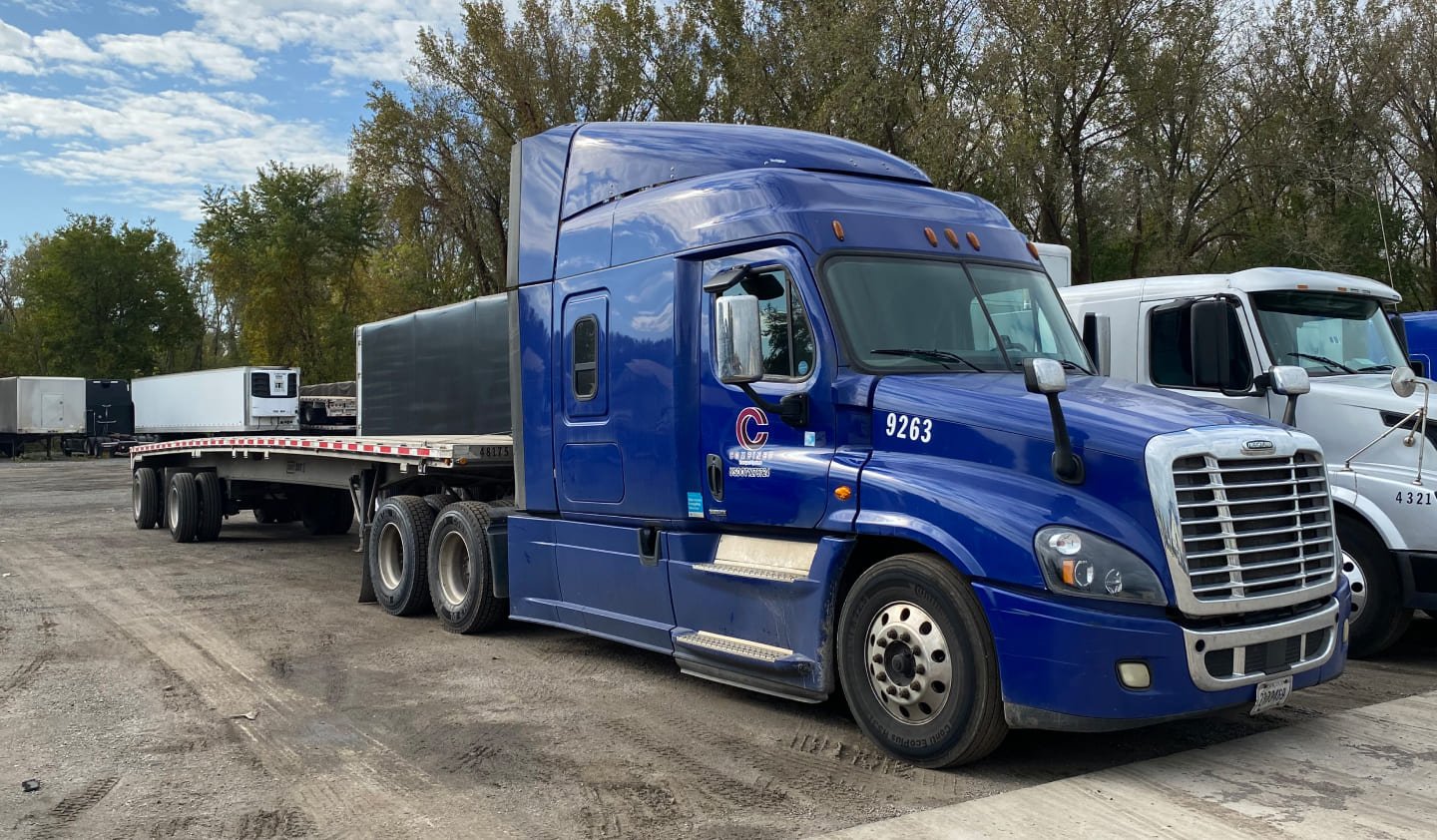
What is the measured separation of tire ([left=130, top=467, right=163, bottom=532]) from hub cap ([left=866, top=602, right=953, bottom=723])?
15263 mm

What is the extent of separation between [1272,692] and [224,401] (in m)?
32.2

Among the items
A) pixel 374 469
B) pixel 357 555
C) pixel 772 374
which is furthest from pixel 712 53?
pixel 772 374

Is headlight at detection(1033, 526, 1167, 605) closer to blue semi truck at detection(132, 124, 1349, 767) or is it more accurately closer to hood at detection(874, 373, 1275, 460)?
blue semi truck at detection(132, 124, 1349, 767)

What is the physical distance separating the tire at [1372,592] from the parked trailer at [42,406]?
51421 millimetres

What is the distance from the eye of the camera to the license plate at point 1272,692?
503cm

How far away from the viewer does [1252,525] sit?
5.07 meters

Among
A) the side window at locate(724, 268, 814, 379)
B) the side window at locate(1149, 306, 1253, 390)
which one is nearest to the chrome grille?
the side window at locate(724, 268, 814, 379)

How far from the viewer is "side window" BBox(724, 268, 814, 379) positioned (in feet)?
19.8

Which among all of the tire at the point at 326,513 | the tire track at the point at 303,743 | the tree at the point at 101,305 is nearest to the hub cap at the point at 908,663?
the tire track at the point at 303,743

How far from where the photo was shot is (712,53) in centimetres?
3152

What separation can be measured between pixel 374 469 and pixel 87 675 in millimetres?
3612

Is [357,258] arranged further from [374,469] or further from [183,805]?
[183,805]

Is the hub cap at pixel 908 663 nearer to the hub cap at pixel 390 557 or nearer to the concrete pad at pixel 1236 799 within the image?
the concrete pad at pixel 1236 799

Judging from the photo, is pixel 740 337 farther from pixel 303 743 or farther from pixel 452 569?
pixel 452 569
